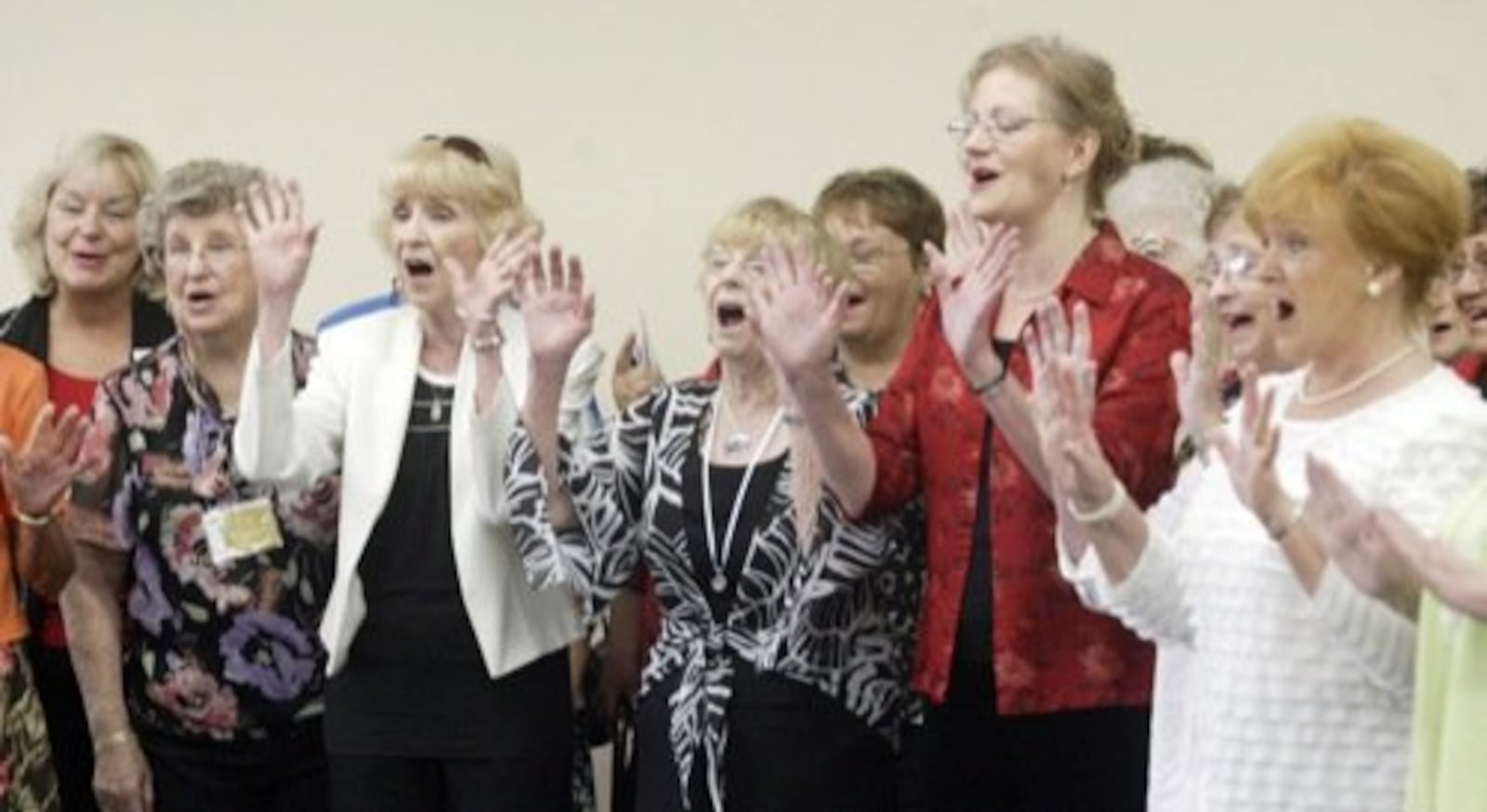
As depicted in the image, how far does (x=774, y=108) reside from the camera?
5133 millimetres

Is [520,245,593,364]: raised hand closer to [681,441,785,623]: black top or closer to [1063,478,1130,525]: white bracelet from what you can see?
[681,441,785,623]: black top

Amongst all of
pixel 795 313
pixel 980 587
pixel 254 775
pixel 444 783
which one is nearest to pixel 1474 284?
pixel 980 587

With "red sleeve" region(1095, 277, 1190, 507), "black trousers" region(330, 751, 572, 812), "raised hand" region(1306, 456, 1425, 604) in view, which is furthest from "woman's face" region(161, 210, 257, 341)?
"raised hand" region(1306, 456, 1425, 604)

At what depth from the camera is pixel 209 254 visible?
4.25 metres

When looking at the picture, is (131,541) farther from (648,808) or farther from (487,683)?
(648,808)

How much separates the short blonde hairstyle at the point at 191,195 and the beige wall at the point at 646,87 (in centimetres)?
100

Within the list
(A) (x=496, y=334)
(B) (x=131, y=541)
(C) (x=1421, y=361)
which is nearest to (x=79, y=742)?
(B) (x=131, y=541)

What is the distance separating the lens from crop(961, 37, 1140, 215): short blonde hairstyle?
3604 mm

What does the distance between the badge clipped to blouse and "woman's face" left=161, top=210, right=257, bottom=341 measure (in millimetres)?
294

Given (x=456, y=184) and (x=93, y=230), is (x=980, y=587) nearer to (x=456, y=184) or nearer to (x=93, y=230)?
(x=456, y=184)

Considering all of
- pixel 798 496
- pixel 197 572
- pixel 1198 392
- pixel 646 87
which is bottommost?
pixel 197 572

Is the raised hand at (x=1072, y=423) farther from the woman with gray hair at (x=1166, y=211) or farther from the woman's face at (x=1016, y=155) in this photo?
the woman with gray hair at (x=1166, y=211)

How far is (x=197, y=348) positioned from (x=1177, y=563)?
1.88m

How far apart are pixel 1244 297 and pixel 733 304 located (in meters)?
1.04
